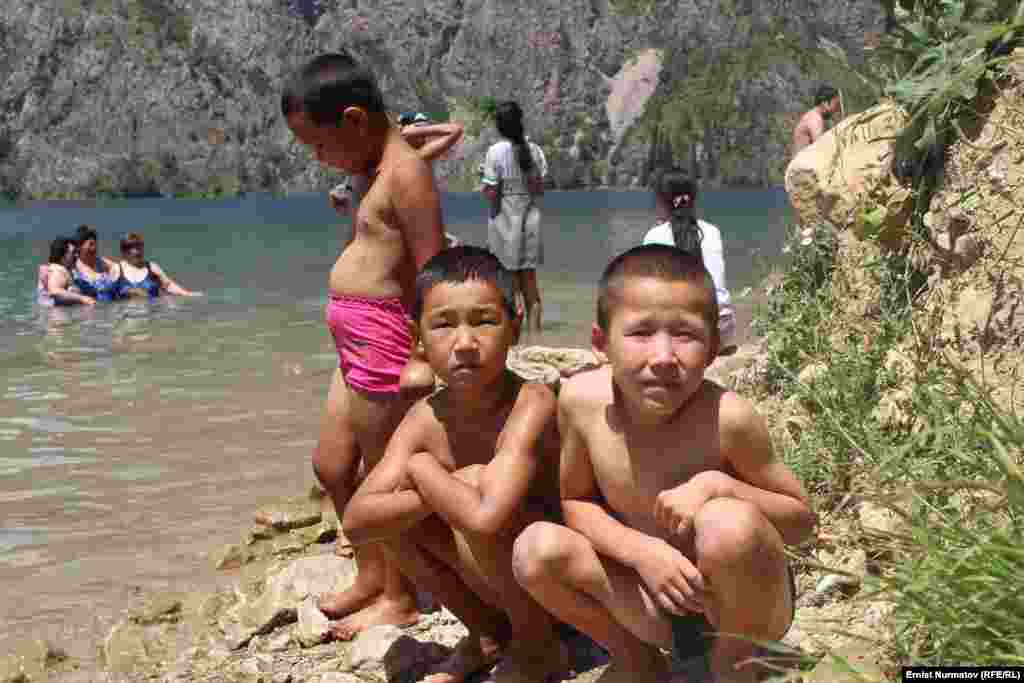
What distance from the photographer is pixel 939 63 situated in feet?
12.8

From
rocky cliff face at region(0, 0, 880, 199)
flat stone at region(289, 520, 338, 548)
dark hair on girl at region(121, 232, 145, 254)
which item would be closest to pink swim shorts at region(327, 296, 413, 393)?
flat stone at region(289, 520, 338, 548)

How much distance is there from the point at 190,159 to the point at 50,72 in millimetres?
17717

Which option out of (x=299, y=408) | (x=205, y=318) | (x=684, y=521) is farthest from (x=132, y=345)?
(x=684, y=521)

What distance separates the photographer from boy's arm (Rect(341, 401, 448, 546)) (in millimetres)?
2689

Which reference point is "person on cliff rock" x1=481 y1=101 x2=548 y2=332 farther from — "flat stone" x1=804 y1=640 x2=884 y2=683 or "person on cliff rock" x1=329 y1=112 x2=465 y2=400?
"flat stone" x1=804 y1=640 x2=884 y2=683

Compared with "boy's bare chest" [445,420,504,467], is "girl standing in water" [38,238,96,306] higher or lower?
lower

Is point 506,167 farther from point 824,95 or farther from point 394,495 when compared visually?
point 394,495

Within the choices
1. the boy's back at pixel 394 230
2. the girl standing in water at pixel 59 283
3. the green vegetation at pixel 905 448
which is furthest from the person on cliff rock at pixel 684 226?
the girl standing in water at pixel 59 283

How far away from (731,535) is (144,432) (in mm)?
5765

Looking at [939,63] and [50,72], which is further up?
[50,72]

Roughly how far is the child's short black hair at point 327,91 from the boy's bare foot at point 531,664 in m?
1.64

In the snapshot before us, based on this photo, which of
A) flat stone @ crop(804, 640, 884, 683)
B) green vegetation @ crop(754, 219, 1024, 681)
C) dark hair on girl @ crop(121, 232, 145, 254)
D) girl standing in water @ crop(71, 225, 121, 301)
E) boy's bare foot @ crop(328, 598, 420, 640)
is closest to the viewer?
green vegetation @ crop(754, 219, 1024, 681)

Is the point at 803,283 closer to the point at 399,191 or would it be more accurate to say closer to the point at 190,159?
the point at 399,191

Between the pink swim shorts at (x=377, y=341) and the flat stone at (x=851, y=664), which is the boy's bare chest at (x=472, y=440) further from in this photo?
the flat stone at (x=851, y=664)
